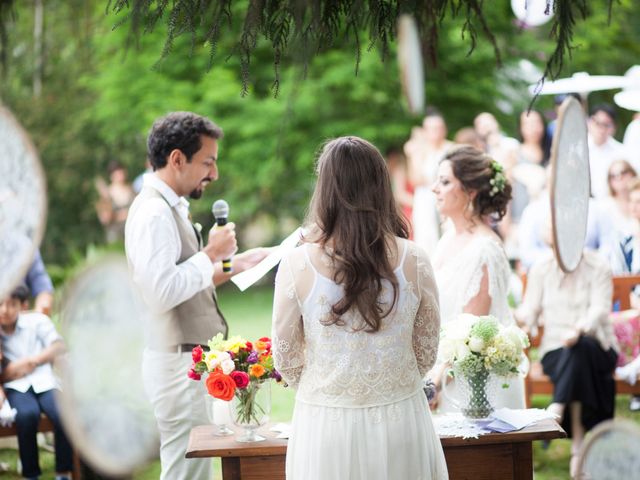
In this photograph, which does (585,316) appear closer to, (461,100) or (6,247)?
(6,247)

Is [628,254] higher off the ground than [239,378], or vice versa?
[628,254]

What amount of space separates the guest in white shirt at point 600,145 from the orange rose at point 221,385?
553cm

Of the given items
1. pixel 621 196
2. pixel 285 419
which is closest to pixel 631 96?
pixel 621 196

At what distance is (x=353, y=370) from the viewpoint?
2.96 m

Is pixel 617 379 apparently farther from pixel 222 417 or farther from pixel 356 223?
pixel 356 223

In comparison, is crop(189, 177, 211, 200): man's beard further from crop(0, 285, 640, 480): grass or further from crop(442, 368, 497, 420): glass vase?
crop(0, 285, 640, 480): grass

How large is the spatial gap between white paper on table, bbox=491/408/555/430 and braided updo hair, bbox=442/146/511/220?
993mm

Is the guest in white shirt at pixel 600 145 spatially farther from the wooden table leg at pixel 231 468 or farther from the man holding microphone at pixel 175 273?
the wooden table leg at pixel 231 468

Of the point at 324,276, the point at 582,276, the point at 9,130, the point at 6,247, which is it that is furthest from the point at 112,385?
the point at 324,276

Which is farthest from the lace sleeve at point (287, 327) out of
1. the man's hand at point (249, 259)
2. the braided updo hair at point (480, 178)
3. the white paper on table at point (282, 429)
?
the braided updo hair at point (480, 178)

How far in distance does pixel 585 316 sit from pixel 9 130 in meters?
3.79

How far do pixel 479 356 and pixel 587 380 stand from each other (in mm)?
2275

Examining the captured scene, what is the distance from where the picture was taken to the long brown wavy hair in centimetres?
287

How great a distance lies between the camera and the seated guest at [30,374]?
215 inches
